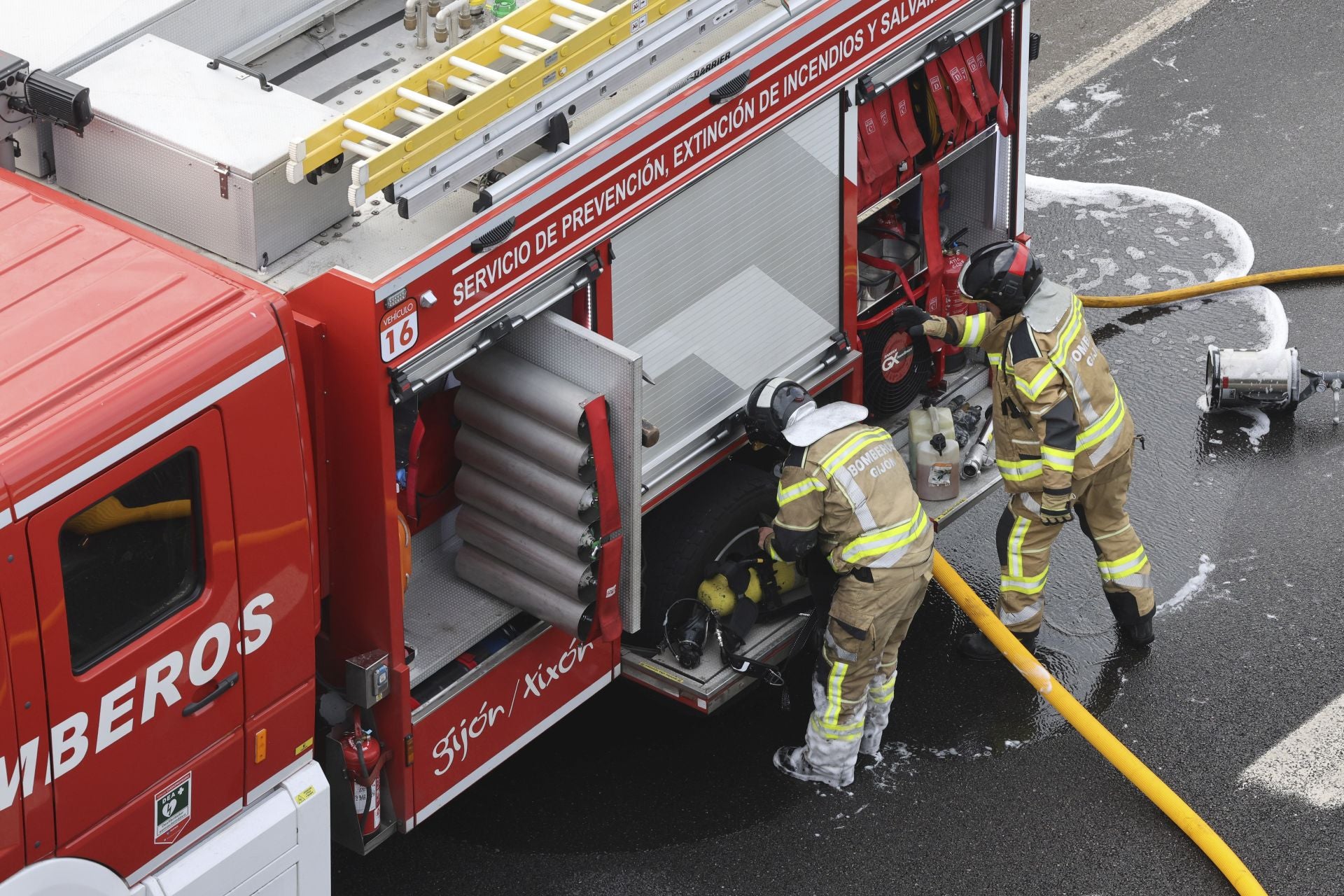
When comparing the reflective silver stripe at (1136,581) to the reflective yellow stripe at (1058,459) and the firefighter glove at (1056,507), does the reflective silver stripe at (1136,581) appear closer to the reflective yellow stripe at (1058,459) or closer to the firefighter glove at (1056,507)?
the firefighter glove at (1056,507)

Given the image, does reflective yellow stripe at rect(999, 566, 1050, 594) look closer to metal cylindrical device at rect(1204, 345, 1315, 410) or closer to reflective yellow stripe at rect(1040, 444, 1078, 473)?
reflective yellow stripe at rect(1040, 444, 1078, 473)

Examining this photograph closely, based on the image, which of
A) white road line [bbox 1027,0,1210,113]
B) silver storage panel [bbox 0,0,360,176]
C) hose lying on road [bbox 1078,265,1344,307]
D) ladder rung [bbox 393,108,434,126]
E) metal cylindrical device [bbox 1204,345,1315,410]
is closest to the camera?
ladder rung [bbox 393,108,434,126]

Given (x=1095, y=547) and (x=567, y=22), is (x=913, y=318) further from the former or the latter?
(x=567, y=22)

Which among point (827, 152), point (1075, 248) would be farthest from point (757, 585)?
point (1075, 248)

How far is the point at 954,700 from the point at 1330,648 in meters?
1.49

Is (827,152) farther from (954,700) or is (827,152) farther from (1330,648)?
(1330,648)

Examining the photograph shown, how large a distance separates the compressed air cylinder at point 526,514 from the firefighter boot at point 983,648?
211 cm

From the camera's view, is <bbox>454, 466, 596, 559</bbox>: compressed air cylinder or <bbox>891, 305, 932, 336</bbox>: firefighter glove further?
<bbox>891, 305, 932, 336</bbox>: firefighter glove

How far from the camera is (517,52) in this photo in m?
5.25

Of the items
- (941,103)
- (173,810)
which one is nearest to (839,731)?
(941,103)

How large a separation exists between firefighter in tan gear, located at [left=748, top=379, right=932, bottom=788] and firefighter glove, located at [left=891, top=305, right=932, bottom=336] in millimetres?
709

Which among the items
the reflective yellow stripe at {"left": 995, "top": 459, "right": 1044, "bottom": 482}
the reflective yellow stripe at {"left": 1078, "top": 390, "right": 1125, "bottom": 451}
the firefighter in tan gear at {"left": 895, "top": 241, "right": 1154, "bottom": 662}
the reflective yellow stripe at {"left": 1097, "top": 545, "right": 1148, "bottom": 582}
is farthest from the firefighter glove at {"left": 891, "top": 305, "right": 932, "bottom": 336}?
the reflective yellow stripe at {"left": 1097, "top": 545, "right": 1148, "bottom": 582}

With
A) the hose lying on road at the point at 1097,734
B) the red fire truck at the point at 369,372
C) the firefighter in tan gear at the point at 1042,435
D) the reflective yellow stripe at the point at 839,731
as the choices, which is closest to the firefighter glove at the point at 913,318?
the firefighter in tan gear at the point at 1042,435

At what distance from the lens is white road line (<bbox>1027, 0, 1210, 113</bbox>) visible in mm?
10555
